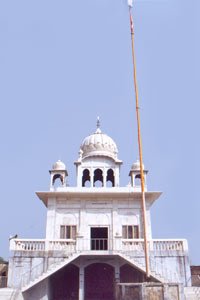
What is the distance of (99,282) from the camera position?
26.1 m

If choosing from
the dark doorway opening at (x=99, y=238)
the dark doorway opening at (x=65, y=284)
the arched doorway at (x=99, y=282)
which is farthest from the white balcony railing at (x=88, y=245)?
the arched doorway at (x=99, y=282)

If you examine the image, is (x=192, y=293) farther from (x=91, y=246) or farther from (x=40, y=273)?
(x=40, y=273)

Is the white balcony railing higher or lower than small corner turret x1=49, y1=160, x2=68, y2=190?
lower

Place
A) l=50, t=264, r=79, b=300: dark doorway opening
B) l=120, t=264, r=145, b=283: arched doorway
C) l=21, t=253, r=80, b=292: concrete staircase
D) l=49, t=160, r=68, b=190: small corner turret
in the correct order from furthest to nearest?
l=49, t=160, r=68, b=190: small corner turret → l=50, t=264, r=79, b=300: dark doorway opening → l=120, t=264, r=145, b=283: arched doorway → l=21, t=253, r=80, b=292: concrete staircase

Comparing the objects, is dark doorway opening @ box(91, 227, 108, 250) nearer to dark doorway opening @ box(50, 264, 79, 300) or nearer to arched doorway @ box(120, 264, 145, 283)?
arched doorway @ box(120, 264, 145, 283)

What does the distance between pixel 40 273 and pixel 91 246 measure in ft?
15.2

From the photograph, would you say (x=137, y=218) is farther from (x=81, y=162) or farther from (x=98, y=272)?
(x=81, y=162)

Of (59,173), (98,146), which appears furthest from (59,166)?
(98,146)

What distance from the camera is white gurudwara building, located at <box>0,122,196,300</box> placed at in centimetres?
2331

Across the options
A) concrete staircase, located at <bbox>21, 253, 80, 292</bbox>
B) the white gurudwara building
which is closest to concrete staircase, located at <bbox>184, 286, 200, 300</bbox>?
the white gurudwara building

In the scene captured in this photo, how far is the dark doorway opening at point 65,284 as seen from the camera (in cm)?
2533

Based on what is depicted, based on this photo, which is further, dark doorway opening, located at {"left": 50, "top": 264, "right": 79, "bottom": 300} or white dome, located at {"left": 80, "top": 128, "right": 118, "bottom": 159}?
white dome, located at {"left": 80, "top": 128, "right": 118, "bottom": 159}

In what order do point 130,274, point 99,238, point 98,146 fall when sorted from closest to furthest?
point 130,274 < point 99,238 < point 98,146

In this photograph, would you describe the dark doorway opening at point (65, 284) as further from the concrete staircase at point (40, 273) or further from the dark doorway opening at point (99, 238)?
the dark doorway opening at point (99, 238)
